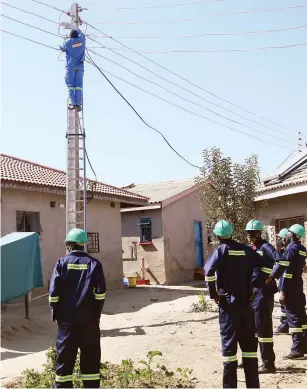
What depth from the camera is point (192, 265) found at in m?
21.4

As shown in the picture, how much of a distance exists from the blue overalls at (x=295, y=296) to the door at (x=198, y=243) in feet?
49.6

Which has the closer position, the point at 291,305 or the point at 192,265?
the point at 291,305

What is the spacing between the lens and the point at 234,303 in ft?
16.4

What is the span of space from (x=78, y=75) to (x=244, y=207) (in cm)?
Result: 505

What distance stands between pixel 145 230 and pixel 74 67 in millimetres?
10523

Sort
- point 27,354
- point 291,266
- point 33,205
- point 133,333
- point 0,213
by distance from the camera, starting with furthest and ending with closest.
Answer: point 33,205 → point 0,213 → point 133,333 → point 27,354 → point 291,266

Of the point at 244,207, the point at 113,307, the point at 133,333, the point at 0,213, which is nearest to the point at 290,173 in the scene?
the point at 244,207

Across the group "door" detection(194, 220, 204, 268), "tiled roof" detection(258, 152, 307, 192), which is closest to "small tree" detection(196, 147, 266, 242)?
"tiled roof" detection(258, 152, 307, 192)

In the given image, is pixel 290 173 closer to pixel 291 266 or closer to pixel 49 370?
pixel 291 266

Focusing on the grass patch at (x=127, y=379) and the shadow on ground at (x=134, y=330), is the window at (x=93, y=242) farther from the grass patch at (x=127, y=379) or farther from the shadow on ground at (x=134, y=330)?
the grass patch at (x=127, y=379)

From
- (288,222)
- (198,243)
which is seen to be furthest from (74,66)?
(198,243)

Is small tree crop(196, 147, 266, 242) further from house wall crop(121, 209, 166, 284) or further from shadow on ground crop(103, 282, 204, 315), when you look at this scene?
house wall crop(121, 209, 166, 284)

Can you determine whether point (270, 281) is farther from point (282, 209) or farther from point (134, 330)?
point (282, 209)

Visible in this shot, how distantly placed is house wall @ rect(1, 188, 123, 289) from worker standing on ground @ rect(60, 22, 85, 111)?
388cm
